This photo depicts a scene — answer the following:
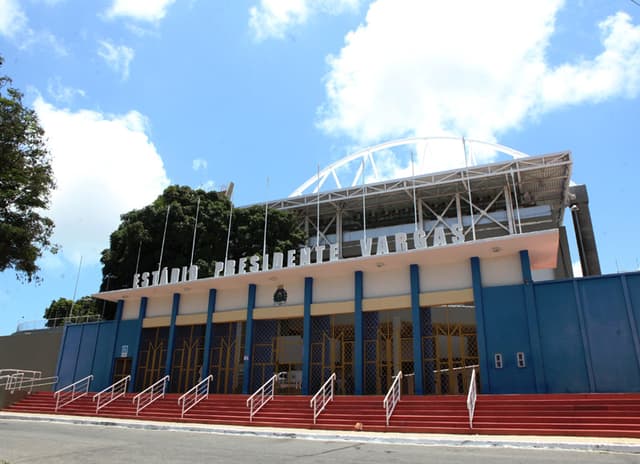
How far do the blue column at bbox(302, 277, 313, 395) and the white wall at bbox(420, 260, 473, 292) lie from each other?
5121mm

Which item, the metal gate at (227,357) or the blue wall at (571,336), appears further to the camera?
the metal gate at (227,357)

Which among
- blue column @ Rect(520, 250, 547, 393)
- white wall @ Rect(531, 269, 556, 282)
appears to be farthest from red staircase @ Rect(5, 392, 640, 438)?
white wall @ Rect(531, 269, 556, 282)

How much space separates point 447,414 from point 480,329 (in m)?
3.99

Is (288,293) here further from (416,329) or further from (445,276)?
(445,276)

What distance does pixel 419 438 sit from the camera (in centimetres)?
1238

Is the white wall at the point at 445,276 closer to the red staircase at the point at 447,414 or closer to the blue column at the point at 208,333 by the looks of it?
the red staircase at the point at 447,414

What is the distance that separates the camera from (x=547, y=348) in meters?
16.6

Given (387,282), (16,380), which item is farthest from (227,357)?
(16,380)

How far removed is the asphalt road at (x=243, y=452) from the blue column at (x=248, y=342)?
7984 mm

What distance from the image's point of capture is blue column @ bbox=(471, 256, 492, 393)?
1694 cm

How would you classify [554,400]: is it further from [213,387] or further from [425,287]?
[213,387]

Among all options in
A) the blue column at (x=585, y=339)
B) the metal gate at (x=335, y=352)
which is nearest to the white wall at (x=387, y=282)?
the metal gate at (x=335, y=352)

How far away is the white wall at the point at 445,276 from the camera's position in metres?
18.9

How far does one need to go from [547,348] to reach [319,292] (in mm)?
9437
